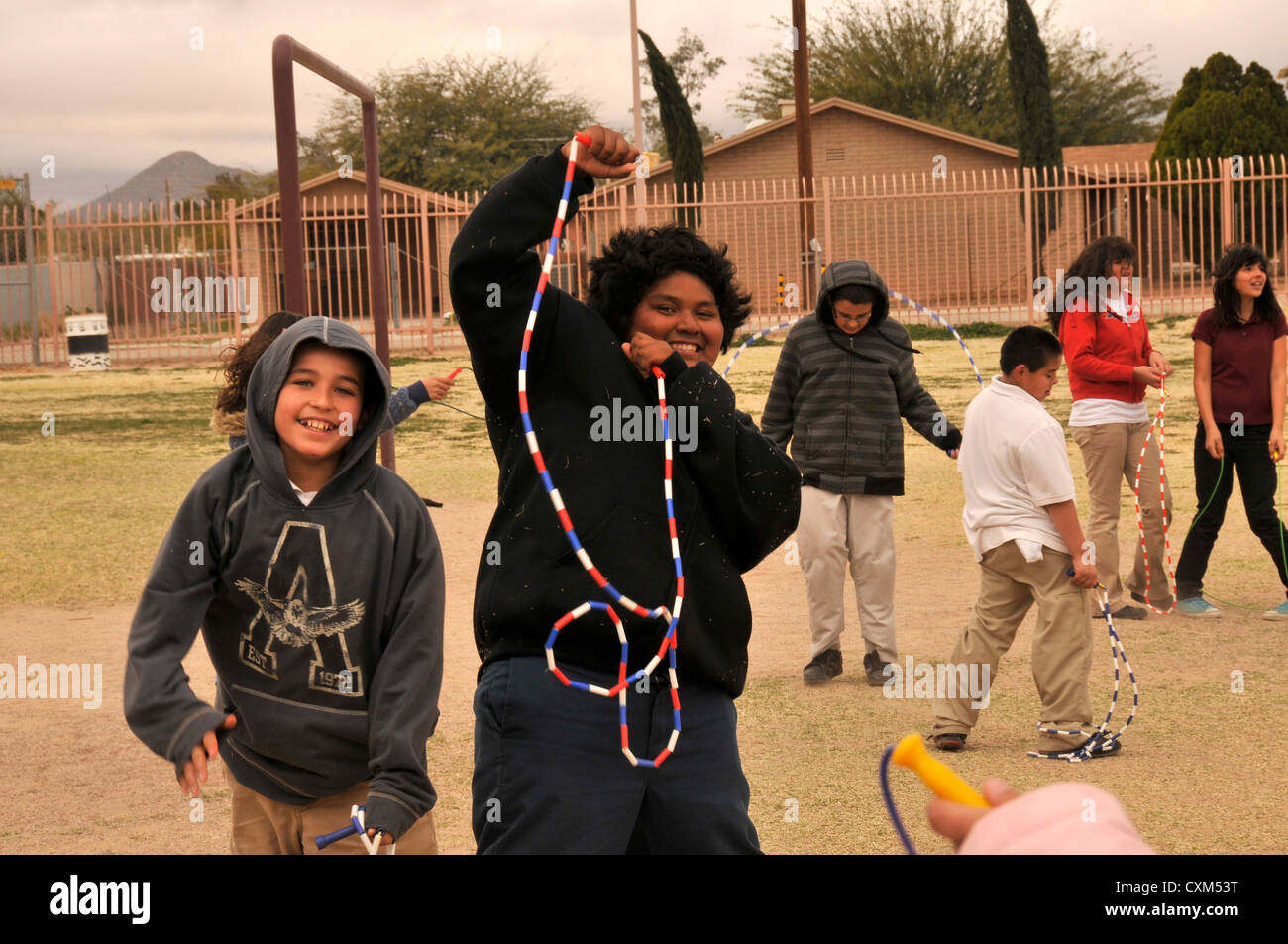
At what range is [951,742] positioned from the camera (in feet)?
19.2

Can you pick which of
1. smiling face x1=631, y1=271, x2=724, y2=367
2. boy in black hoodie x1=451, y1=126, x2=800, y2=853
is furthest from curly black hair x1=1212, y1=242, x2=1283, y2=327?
boy in black hoodie x1=451, y1=126, x2=800, y2=853

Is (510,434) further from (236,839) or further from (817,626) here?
(817,626)

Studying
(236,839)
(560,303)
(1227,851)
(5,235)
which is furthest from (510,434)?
(5,235)

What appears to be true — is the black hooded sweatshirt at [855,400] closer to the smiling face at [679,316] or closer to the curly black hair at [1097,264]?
the curly black hair at [1097,264]

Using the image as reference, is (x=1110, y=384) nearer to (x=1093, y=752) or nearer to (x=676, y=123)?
(x=1093, y=752)

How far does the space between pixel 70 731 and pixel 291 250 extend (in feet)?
7.81

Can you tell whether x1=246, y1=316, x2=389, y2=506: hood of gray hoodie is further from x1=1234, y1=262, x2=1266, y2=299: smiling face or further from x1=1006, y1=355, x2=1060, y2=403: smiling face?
x1=1234, y1=262, x2=1266, y2=299: smiling face

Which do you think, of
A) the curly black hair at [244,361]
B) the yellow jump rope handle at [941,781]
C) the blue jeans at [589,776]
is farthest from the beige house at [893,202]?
the yellow jump rope handle at [941,781]

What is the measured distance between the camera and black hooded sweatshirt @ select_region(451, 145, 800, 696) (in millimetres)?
2717

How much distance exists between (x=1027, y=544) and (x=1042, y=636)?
41cm

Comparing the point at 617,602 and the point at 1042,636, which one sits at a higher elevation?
the point at 617,602

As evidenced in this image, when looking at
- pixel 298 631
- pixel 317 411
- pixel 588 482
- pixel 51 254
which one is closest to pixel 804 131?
pixel 51 254

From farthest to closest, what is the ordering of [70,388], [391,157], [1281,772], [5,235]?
[391,157] → [5,235] → [70,388] → [1281,772]

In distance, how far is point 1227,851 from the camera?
14.9 ft
